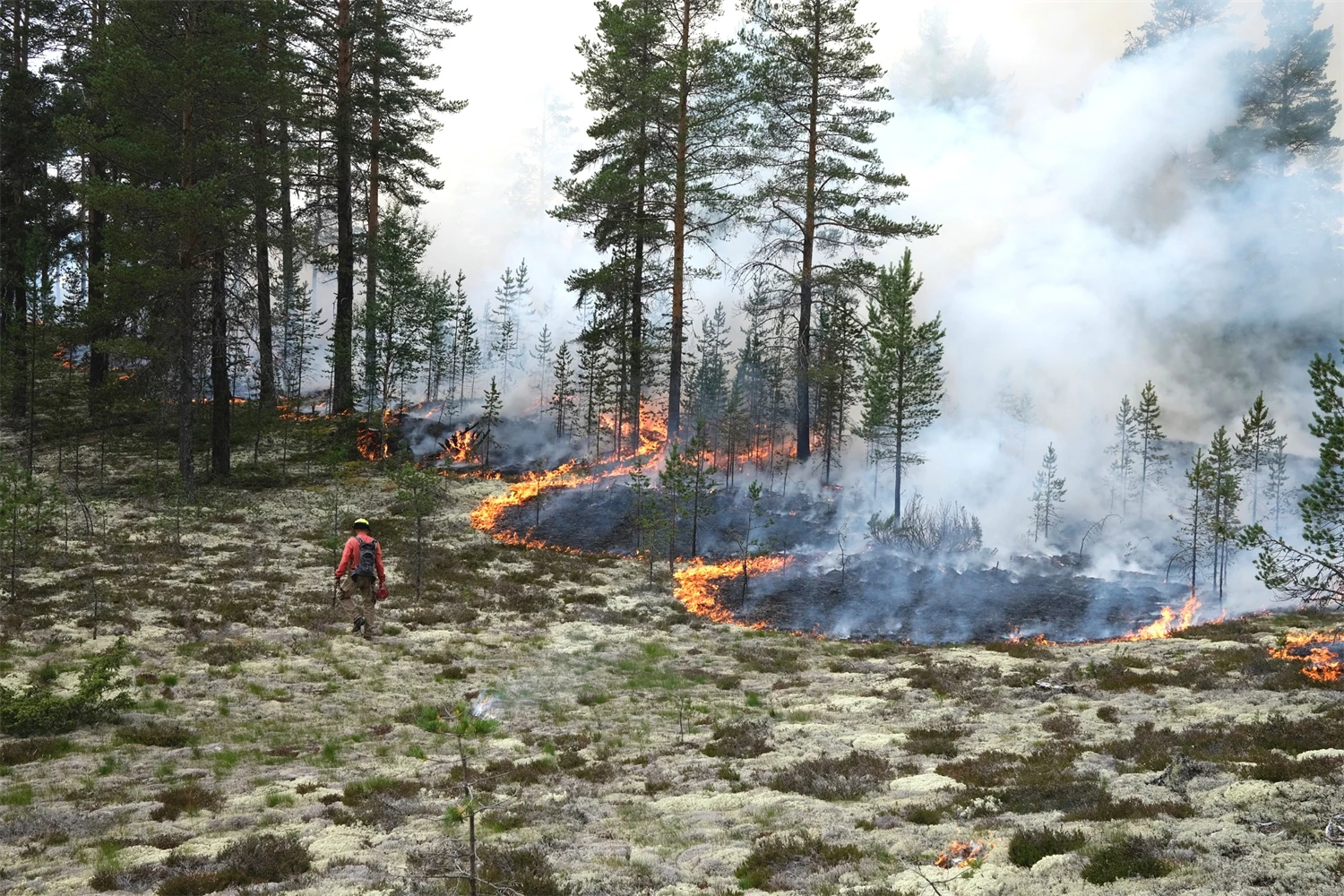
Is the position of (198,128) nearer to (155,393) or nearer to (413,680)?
(155,393)

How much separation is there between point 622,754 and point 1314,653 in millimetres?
14512

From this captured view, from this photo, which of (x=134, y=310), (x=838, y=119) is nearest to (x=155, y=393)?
(x=134, y=310)

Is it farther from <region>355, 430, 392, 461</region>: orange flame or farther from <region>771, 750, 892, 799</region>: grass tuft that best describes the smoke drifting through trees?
<region>771, 750, 892, 799</region>: grass tuft

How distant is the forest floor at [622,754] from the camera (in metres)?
6.61

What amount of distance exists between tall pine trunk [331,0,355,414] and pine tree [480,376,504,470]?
6.37m

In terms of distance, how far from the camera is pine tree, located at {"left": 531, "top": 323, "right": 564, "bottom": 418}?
5138 centimetres

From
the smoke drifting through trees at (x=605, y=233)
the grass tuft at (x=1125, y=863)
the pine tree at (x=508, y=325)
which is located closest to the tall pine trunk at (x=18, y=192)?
the smoke drifting through trees at (x=605, y=233)

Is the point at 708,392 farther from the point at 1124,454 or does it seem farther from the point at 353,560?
the point at 353,560

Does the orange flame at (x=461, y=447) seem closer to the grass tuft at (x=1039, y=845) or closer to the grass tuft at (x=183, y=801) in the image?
the grass tuft at (x=183, y=801)

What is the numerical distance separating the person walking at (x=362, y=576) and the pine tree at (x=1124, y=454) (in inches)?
2442

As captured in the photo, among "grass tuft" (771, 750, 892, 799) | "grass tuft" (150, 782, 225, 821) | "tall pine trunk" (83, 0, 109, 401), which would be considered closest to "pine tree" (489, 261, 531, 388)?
"tall pine trunk" (83, 0, 109, 401)

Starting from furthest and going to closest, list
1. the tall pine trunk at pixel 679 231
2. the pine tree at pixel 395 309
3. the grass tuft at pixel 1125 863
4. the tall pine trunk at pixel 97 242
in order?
the pine tree at pixel 395 309, the tall pine trunk at pixel 679 231, the tall pine trunk at pixel 97 242, the grass tuft at pixel 1125 863

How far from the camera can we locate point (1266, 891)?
5281mm

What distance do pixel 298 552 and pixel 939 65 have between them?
10514 centimetres
